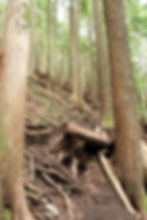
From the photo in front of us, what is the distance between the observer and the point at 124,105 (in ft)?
15.0

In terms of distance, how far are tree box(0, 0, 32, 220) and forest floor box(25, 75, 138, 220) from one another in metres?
0.63

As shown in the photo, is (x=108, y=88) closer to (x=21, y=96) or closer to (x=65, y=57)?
(x=21, y=96)

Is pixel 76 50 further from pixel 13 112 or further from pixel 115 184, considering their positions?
pixel 13 112

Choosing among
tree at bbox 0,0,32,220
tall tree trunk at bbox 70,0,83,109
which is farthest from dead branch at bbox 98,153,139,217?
tall tree trunk at bbox 70,0,83,109

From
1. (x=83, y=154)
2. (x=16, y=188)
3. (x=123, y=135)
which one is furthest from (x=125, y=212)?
(x=16, y=188)

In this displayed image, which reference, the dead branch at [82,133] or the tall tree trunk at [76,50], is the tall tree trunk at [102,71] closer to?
the tall tree trunk at [76,50]

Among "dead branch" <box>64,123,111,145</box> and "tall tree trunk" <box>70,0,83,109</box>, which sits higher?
"tall tree trunk" <box>70,0,83,109</box>

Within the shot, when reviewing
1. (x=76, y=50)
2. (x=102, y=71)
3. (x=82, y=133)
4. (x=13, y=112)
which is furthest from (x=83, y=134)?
(x=76, y=50)

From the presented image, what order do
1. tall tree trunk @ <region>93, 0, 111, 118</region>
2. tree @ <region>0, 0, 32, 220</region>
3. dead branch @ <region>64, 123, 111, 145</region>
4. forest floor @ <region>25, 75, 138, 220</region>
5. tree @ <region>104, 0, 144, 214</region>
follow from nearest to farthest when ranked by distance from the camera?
1. tree @ <region>0, 0, 32, 220</region>
2. forest floor @ <region>25, 75, 138, 220</region>
3. tree @ <region>104, 0, 144, 214</region>
4. dead branch @ <region>64, 123, 111, 145</region>
5. tall tree trunk @ <region>93, 0, 111, 118</region>

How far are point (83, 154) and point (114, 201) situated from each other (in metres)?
1.29

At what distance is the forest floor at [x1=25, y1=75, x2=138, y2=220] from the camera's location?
11.5ft

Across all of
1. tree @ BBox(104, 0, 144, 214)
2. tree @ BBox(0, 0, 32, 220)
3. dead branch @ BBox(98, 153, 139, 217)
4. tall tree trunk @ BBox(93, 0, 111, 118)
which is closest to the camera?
tree @ BBox(0, 0, 32, 220)

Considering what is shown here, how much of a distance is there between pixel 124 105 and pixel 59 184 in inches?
67.1

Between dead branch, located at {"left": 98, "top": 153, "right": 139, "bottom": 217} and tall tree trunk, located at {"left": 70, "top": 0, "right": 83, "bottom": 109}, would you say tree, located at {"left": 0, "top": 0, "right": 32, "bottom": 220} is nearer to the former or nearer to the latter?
dead branch, located at {"left": 98, "top": 153, "right": 139, "bottom": 217}
